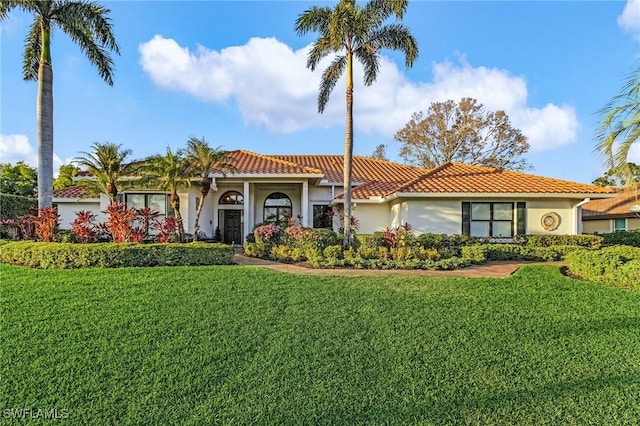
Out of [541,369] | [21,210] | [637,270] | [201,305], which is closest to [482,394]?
[541,369]

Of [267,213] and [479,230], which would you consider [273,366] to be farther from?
[267,213]

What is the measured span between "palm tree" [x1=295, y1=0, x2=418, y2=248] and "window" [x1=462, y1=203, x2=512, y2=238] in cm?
598

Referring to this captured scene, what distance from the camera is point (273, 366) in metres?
5.00

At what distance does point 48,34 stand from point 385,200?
15530 millimetres

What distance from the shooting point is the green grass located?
4.21 metres

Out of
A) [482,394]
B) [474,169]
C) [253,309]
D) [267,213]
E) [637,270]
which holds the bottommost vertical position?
[482,394]

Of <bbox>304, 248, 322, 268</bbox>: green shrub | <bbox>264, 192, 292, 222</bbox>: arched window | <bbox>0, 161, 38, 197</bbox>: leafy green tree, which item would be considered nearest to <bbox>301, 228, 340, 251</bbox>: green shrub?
<bbox>304, 248, 322, 268</bbox>: green shrub

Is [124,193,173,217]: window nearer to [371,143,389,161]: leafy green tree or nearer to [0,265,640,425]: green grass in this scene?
[0,265,640,425]: green grass

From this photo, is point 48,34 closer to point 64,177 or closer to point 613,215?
point 64,177

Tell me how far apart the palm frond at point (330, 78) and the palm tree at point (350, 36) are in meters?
0.04

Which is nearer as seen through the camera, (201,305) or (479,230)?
(201,305)

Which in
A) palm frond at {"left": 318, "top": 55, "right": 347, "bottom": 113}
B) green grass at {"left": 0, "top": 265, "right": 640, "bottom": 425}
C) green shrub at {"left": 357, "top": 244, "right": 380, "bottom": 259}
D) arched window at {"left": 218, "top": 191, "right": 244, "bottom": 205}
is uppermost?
palm frond at {"left": 318, "top": 55, "right": 347, "bottom": 113}

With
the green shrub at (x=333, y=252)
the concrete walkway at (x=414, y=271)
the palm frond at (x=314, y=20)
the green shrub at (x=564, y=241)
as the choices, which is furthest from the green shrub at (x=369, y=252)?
the palm frond at (x=314, y=20)

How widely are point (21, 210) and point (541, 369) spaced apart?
22947mm
